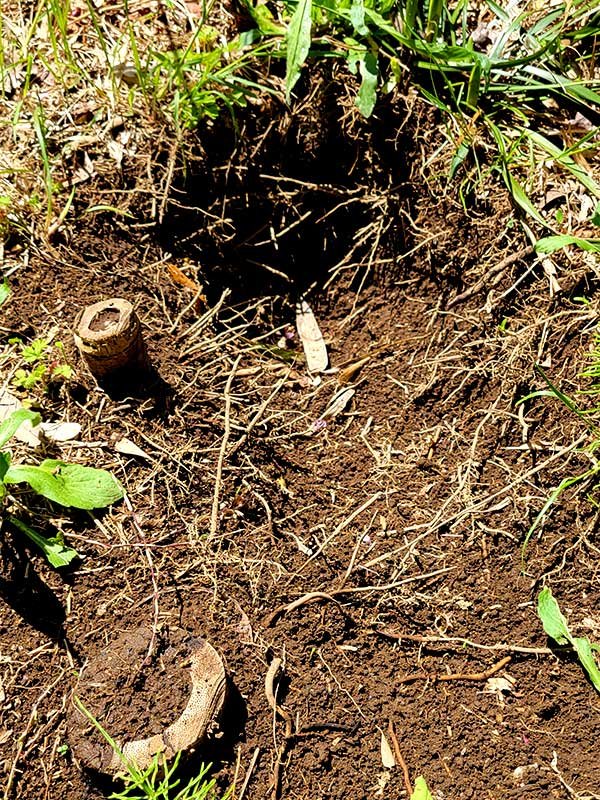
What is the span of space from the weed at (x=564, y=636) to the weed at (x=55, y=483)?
119 cm

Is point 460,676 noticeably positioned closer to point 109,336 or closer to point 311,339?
point 311,339

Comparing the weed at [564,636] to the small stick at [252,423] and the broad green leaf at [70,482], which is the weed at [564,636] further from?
the broad green leaf at [70,482]

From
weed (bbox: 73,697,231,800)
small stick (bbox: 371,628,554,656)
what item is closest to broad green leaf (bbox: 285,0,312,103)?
small stick (bbox: 371,628,554,656)

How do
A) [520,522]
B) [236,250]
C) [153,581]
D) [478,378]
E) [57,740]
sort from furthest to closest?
[236,250] < [478,378] < [520,522] < [153,581] < [57,740]

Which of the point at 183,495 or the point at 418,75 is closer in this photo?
the point at 183,495

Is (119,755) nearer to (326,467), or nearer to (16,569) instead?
(16,569)

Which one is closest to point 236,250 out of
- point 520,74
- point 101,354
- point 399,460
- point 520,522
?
point 101,354

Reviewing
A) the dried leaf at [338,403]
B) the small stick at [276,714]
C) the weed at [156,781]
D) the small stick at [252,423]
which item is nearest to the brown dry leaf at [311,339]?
the dried leaf at [338,403]

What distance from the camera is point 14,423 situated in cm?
190

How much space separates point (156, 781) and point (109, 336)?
1.08 meters

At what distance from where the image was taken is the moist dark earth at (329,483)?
1934 mm

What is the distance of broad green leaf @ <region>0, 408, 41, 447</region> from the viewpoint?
1874 millimetres

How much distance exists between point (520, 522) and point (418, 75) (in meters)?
1.40

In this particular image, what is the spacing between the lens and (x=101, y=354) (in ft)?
6.41
